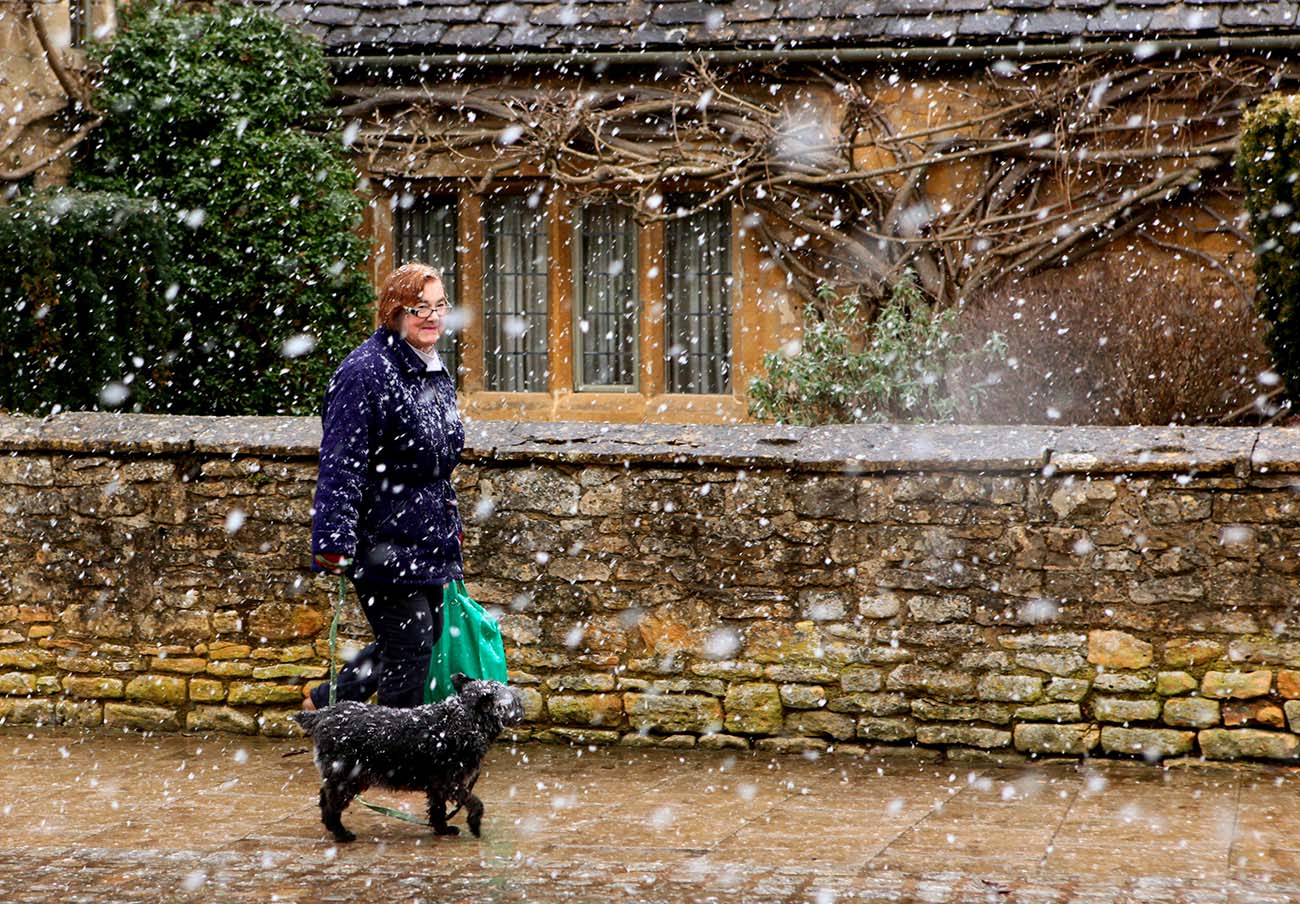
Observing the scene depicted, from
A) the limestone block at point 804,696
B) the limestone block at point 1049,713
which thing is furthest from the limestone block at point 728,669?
the limestone block at point 1049,713

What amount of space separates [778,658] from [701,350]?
6605mm

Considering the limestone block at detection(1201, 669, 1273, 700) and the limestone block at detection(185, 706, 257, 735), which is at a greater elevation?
the limestone block at detection(1201, 669, 1273, 700)

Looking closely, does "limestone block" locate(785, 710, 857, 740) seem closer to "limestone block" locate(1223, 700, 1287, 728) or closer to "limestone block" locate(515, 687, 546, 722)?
"limestone block" locate(515, 687, 546, 722)

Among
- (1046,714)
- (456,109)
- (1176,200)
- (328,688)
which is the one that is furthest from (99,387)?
(1176,200)

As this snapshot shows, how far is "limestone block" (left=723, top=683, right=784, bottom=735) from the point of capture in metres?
7.16

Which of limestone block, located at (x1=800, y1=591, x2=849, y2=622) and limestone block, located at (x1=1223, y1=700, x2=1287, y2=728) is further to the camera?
limestone block, located at (x1=800, y1=591, x2=849, y2=622)

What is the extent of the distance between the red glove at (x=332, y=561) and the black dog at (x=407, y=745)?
0.46 metres

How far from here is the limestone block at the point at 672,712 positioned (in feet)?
23.7

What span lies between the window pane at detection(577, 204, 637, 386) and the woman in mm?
7784

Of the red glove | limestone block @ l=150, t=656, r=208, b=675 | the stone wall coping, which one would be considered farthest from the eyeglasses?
limestone block @ l=150, t=656, r=208, b=675

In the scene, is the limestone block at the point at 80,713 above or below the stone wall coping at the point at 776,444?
below

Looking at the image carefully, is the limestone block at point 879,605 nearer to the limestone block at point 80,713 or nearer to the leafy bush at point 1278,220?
the leafy bush at point 1278,220

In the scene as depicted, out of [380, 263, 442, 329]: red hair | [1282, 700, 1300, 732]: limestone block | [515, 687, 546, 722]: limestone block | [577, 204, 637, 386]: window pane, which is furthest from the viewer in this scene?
[577, 204, 637, 386]: window pane

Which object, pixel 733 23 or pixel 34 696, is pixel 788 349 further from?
pixel 34 696
